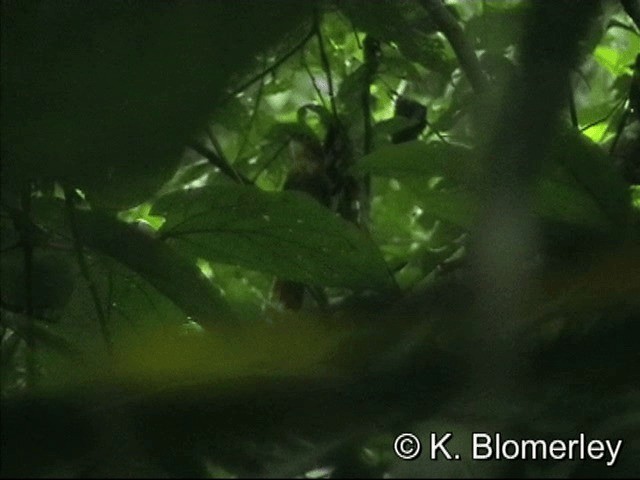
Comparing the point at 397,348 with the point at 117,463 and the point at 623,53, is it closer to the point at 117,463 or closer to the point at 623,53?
the point at 117,463

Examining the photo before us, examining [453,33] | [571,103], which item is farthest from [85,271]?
[453,33]

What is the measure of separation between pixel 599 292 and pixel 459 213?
169mm

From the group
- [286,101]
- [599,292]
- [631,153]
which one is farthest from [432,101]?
[599,292]

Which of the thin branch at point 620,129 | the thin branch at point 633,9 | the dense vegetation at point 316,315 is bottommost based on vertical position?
the dense vegetation at point 316,315

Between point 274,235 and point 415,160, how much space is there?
0.08m

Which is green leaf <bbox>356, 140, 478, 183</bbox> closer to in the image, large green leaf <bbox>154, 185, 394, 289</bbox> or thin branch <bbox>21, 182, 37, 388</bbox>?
large green leaf <bbox>154, 185, 394, 289</bbox>

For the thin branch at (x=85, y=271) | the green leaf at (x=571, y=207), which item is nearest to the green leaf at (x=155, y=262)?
the thin branch at (x=85, y=271)

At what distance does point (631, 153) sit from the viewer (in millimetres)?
749

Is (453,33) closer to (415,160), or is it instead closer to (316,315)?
(415,160)

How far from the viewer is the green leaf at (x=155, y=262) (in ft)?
1.50

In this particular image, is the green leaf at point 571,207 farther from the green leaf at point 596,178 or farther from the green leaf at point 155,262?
the green leaf at point 155,262

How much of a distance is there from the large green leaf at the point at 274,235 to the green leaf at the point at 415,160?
0.11 ft

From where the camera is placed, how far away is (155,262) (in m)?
0.46

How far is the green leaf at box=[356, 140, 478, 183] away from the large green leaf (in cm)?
3
